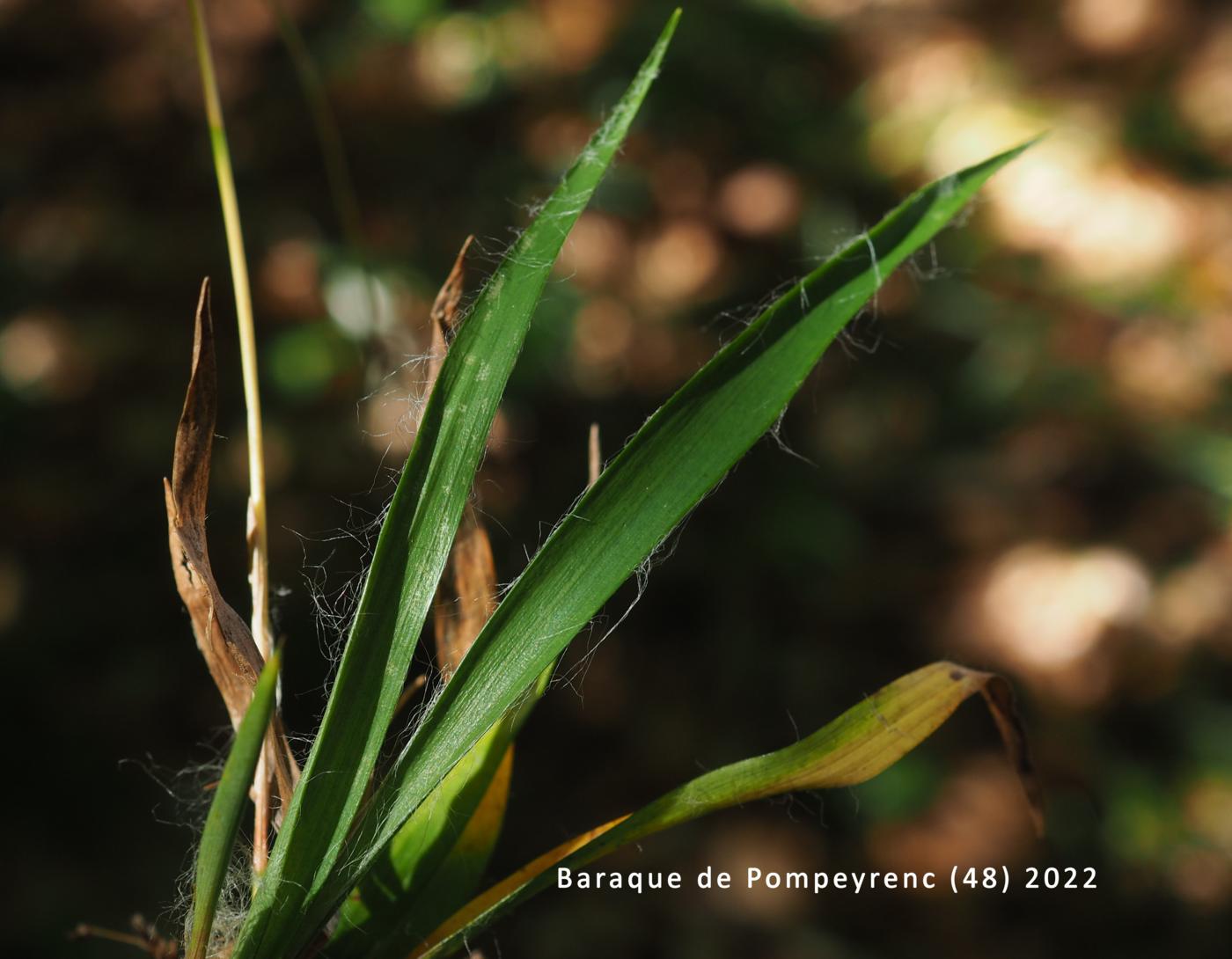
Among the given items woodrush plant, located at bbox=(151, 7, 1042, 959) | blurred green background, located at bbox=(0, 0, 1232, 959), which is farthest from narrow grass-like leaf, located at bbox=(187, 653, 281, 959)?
blurred green background, located at bbox=(0, 0, 1232, 959)

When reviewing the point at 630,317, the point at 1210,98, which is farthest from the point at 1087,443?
the point at 630,317

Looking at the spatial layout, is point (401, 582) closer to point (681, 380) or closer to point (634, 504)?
point (634, 504)

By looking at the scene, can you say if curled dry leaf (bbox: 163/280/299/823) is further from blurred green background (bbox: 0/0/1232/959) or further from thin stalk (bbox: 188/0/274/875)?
blurred green background (bbox: 0/0/1232/959)

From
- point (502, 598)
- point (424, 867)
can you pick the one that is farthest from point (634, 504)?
point (424, 867)

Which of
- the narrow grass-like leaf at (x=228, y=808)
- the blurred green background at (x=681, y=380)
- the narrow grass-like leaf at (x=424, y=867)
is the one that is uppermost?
the narrow grass-like leaf at (x=228, y=808)

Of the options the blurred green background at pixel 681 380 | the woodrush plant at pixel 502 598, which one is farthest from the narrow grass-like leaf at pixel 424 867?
the blurred green background at pixel 681 380

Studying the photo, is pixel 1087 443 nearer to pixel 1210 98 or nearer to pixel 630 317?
pixel 1210 98

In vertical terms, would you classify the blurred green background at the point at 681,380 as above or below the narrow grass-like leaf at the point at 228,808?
below

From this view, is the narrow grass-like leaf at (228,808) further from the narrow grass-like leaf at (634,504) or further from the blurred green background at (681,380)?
the blurred green background at (681,380)
